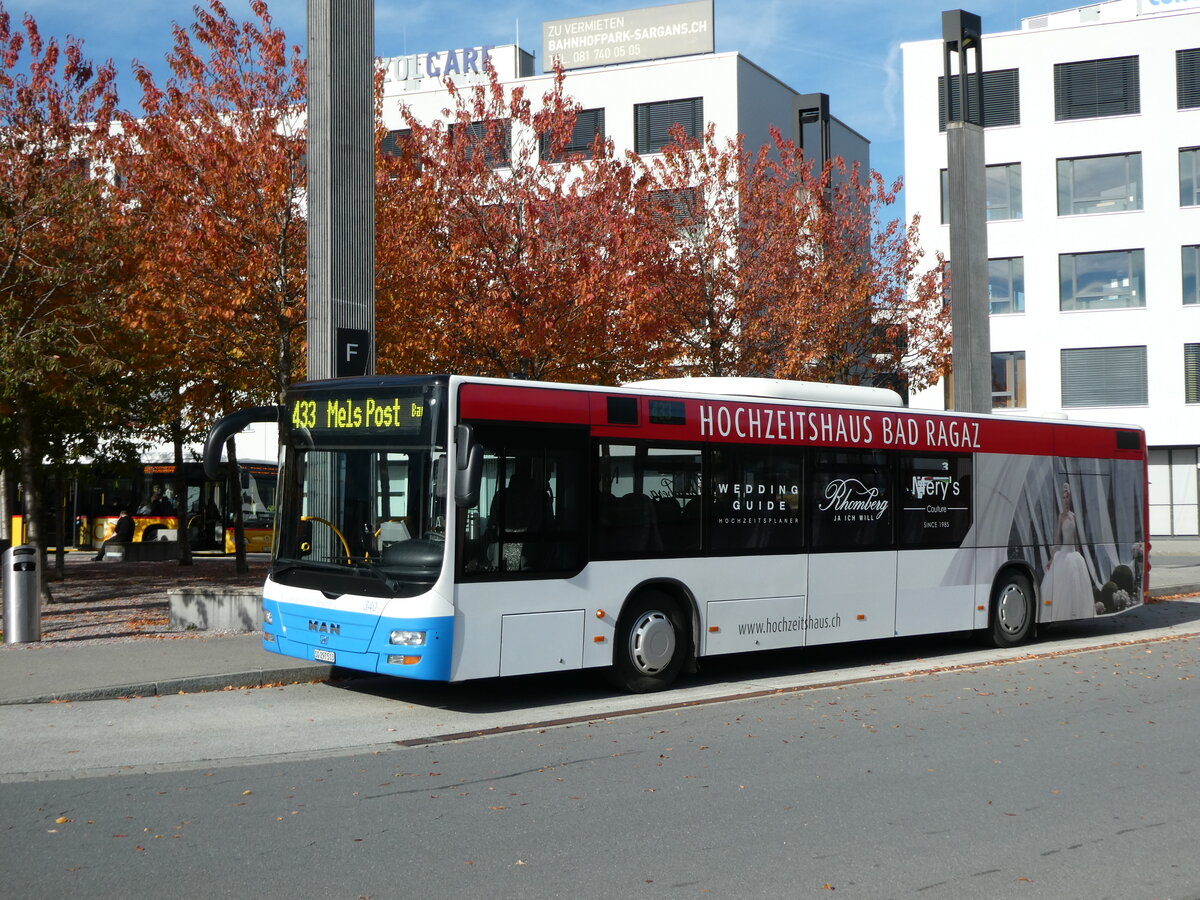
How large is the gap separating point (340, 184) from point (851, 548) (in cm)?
678

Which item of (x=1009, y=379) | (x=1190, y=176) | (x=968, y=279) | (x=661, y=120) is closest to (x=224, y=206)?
(x=968, y=279)

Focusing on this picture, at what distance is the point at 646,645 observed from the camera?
1120 centimetres

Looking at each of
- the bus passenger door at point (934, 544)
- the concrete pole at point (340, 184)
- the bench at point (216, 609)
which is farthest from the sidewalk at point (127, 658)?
the bus passenger door at point (934, 544)

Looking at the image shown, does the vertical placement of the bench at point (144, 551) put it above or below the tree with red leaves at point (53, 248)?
below

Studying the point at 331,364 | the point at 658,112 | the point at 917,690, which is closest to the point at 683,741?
the point at 917,690

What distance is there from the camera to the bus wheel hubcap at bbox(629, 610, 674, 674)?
11.2 metres

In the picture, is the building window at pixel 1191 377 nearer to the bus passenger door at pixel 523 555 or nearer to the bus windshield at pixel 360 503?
the bus passenger door at pixel 523 555

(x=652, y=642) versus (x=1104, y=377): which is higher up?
(x=1104, y=377)

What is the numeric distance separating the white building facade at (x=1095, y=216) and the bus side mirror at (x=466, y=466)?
117 ft

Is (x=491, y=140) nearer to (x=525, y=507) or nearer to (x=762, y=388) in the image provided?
(x=762, y=388)

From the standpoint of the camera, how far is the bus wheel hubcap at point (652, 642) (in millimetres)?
11164

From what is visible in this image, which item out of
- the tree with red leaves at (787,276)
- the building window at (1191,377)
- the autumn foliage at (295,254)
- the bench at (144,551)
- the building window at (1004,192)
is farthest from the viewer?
the building window at (1004,192)

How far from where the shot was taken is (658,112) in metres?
42.4

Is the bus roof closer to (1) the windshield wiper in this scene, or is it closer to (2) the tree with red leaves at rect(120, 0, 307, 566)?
(1) the windshield wiper
